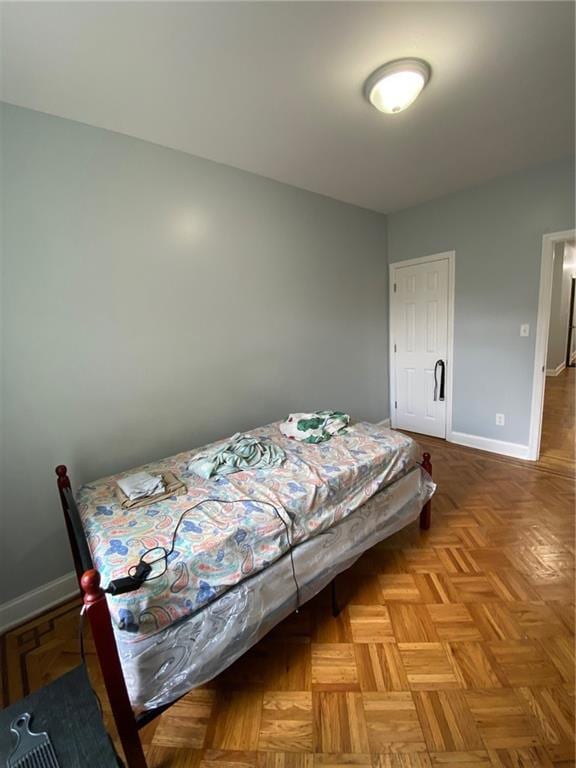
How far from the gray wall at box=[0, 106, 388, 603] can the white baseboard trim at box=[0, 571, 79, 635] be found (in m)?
0.05

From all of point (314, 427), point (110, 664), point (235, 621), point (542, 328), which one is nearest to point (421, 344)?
point (542, 328)

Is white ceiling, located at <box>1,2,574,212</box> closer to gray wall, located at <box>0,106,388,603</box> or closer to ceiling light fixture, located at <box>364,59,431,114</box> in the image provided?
ceiling light fixture, located at <box>364,59,431,114</box>

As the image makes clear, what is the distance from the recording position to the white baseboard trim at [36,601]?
167cm

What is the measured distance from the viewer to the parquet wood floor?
111 centimetres

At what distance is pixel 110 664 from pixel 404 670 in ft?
3.81

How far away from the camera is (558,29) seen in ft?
4.50

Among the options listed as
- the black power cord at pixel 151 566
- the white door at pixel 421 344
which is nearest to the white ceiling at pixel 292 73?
the white door at pixel 421 344

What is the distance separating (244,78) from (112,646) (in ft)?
7.59

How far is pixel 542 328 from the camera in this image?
2.85 meters

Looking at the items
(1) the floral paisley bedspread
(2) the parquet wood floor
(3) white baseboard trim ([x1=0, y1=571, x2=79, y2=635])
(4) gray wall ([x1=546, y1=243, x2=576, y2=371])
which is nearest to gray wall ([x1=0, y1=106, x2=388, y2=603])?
(3) white baseboard trim ([x1=0, y1=571, x2=79, y2=635])

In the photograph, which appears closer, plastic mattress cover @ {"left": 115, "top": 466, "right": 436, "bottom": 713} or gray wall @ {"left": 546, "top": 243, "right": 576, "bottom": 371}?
plastic mattress cover @ {"left": 115, "top": 466, "right": 436, "bottom": 713}

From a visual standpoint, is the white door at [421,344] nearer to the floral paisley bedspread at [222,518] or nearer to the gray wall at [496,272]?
the gray wall at [496,272]

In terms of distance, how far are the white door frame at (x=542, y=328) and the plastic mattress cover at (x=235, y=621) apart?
2.12m

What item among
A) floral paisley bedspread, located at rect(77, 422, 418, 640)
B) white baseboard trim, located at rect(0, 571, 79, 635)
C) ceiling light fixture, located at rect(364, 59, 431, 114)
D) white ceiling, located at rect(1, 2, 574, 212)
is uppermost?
white ceiling, located at rect(1, 2, 574, 212)
